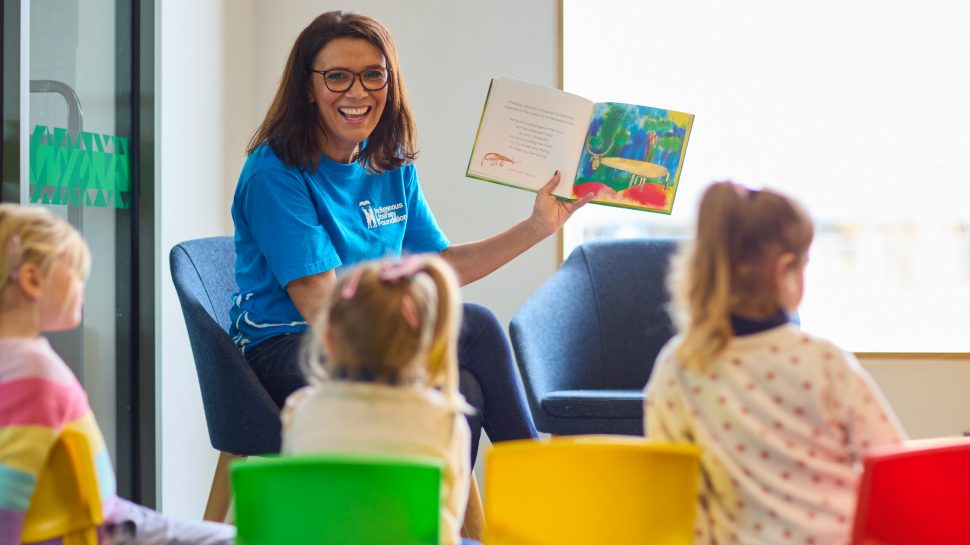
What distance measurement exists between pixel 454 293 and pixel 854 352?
98.9 inches

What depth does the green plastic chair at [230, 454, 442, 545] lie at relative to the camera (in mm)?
1227

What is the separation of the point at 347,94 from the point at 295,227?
1.11 ft

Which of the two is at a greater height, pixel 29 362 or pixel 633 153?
pixel 633 153

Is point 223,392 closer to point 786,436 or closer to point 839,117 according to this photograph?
point 786,436

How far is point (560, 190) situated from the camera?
2686mm

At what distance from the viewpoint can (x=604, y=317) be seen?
338cm

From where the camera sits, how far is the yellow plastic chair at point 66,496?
1481mm

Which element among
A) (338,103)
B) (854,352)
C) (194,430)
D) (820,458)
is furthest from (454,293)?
(854,352)

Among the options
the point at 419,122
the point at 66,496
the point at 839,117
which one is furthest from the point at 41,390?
the point at 839,117

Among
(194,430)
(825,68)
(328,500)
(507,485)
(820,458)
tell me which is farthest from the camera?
(825,68)

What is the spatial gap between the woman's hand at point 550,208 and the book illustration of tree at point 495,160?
0.11m

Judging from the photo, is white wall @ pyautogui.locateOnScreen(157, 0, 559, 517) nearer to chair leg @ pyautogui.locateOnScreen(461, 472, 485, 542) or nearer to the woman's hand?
the woman's hand

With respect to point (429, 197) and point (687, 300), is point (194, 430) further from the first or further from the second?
point (687, 300)

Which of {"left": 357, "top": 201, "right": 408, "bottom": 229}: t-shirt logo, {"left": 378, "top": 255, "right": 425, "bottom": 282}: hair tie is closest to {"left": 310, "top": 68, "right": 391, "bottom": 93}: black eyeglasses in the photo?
{"left": 357, "top": 201, "right": 408, "bottom": 229}: t-shirt logo
